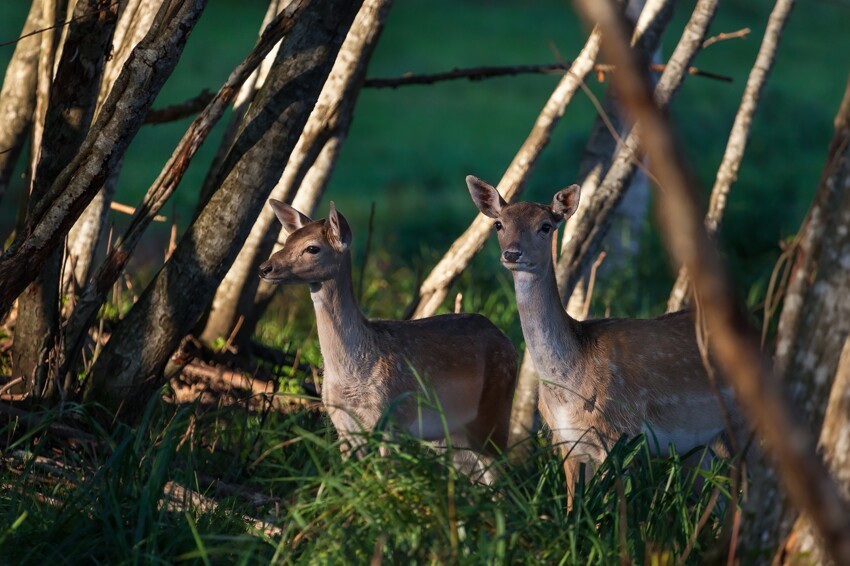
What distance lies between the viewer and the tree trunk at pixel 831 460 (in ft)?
11.4

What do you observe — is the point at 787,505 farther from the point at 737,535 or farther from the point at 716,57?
the point at 716,57

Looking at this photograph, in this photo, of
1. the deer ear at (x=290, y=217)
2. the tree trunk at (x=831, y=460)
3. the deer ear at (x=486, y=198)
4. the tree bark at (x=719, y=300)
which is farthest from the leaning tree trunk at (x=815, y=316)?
the deer ear at (x=290, y=217)

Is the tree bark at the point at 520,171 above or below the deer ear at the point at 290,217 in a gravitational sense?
above

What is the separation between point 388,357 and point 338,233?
631mm

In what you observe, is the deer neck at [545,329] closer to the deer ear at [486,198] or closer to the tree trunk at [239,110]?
the deer ear at [486,198]

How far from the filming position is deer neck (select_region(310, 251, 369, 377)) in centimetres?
598

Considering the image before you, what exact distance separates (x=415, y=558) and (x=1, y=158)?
3.82 metres

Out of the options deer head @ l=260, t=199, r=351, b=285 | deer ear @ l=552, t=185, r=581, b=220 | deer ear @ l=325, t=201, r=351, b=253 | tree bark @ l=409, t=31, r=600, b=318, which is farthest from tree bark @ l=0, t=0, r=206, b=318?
tree bark @ l=409, t=31, r=600, b=318

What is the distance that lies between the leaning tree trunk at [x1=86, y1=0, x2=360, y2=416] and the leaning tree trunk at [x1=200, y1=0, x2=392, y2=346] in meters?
0.94

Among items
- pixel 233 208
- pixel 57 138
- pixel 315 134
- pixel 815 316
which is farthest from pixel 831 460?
pixel 315 134

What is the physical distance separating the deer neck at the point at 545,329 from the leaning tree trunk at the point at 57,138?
2143 mm

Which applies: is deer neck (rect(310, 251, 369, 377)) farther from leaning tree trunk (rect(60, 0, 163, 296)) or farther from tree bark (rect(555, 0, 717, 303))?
leaning tree trunk (rect(60, 0, 163, 296))

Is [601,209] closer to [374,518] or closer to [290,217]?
[290,217]

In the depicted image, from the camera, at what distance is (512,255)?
571cm
